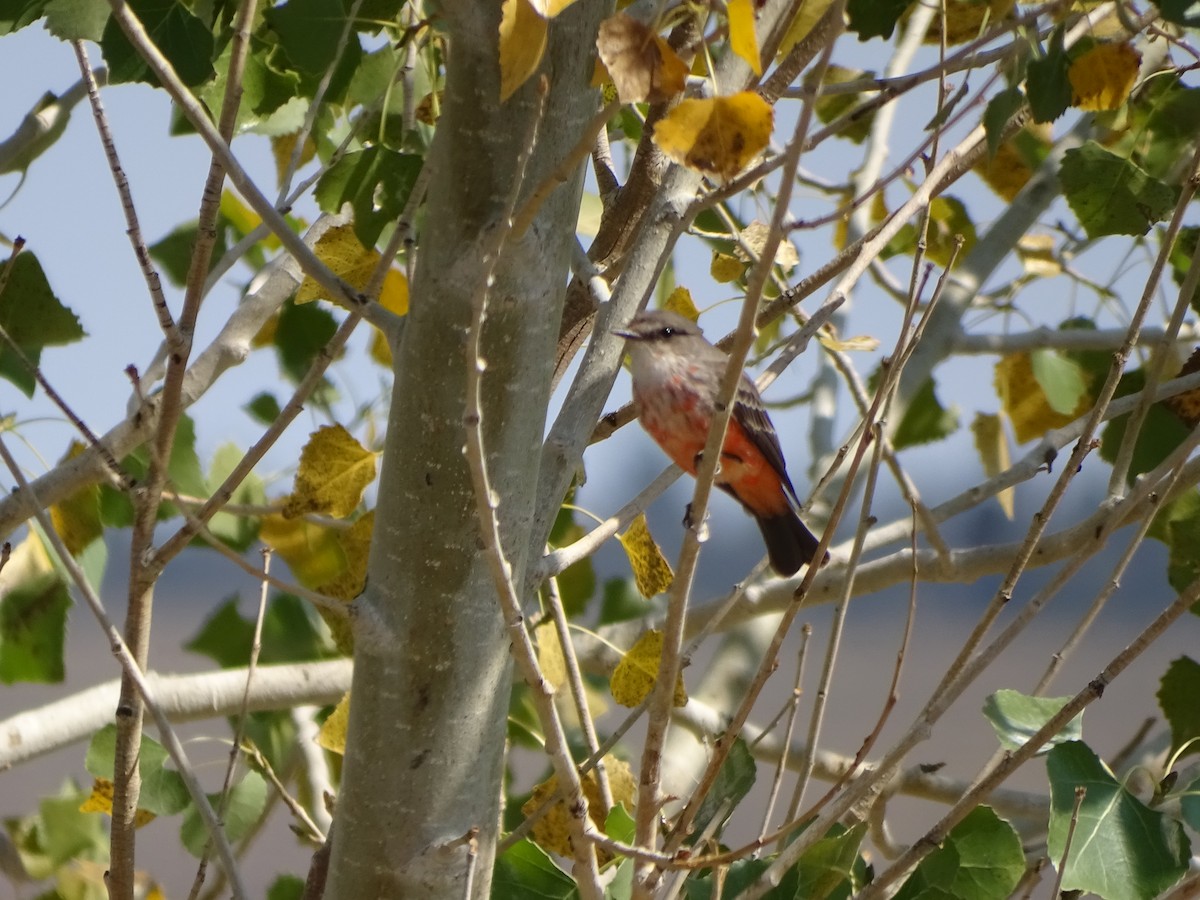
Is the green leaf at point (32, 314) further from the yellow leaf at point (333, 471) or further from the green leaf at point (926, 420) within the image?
the green leaf at point (926, 420)

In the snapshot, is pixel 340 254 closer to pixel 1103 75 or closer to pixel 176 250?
pixel 176 250

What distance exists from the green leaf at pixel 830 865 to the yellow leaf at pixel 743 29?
69cm

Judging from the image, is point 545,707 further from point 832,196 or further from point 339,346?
point 832,196

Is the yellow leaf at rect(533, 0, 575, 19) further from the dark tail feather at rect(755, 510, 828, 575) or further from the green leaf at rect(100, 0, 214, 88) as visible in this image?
the dark tail feather at rect(755, 510, 828, 575)

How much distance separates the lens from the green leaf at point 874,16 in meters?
1.32

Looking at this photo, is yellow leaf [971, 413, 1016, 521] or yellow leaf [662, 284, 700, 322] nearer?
yellow leaf [662, 284, 700, 322]

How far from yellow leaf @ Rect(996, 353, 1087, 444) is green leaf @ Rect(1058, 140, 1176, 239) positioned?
0.80m

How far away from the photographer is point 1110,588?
3.59ft

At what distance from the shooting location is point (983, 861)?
4.03 ft

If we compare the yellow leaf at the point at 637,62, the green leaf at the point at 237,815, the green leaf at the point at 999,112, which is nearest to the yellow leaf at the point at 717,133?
the yellow leaf at the point at 637,62

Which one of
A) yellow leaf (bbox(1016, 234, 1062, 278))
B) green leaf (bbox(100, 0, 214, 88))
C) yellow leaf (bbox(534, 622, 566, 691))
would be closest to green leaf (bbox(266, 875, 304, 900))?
yellow leaf (bbox(534, 622, 566, 691))

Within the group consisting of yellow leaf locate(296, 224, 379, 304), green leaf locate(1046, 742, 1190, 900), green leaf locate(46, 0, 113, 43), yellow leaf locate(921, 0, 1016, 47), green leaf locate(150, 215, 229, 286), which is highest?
green leaf locate(150, 215, 229, 286)

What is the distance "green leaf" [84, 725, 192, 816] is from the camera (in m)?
1.54

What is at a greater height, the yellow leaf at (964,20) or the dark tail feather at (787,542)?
the yellow leaf at (964,20)
